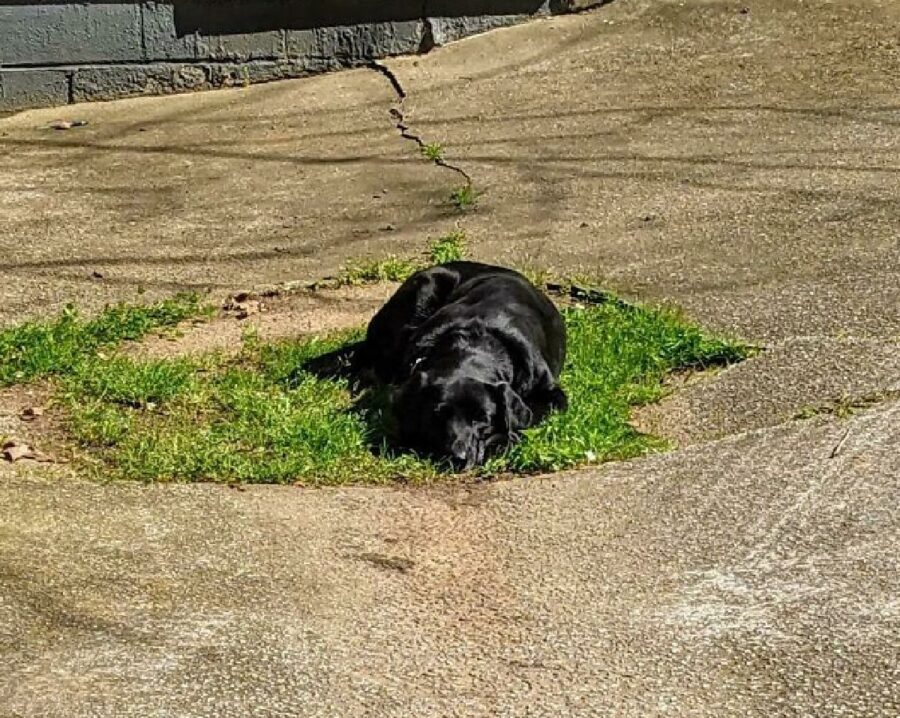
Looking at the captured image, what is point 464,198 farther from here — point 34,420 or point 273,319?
point 34,420

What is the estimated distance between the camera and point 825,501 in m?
5.02

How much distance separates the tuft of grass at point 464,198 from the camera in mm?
8500

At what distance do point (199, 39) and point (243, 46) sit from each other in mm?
299

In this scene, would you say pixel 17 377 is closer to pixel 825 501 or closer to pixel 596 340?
pixel 596 340

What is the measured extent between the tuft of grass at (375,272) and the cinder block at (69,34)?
3.60 metres

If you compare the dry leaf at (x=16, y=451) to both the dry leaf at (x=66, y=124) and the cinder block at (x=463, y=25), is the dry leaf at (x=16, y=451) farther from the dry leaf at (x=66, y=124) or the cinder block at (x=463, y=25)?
the cinder block at (x=463, y=25)

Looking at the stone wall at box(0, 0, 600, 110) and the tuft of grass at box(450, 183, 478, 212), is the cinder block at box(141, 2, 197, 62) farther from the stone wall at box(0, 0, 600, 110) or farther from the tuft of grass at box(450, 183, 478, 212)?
the tuft of grass at box(450, 183, 478, 212)

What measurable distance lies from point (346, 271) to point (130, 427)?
6.79 ft

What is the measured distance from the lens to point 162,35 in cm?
1059

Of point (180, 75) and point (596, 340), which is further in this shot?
point (180, 75)

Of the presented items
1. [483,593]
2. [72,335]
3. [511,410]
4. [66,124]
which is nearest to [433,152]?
[66,124]

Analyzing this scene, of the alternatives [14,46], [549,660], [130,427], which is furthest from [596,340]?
[14,46]

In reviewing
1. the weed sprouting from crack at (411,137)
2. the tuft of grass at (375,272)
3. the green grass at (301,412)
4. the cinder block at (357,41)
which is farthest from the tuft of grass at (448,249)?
the cinder block at (357,41)

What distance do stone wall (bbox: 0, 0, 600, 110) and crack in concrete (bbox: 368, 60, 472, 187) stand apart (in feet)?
0.77
